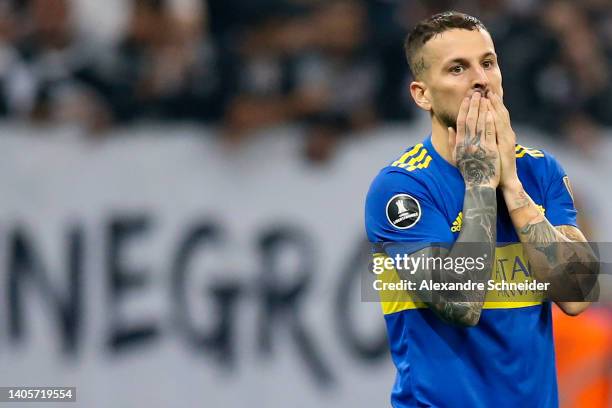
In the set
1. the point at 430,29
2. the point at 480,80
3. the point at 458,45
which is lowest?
the point at 480,80

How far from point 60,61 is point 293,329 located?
2.37 m

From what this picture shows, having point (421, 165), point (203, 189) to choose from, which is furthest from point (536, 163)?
→ point (203, 189)

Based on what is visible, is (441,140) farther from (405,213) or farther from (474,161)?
(405,213)

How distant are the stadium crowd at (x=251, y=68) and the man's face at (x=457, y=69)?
3371mm

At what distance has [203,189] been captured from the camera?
6.87 meters

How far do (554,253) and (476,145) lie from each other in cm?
43

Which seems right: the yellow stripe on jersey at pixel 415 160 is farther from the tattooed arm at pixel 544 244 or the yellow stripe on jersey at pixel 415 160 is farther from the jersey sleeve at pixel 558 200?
the jersey sleeve at pixel 558 200

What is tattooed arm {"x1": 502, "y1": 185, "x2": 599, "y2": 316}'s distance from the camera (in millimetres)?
3318

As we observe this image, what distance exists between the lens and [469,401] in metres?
3.29

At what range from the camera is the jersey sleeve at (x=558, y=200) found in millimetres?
3520

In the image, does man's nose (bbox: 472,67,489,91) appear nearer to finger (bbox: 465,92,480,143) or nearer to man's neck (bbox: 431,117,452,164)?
finger (bbox: 465,92,480,143)

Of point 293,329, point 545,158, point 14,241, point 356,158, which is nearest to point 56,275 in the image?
point 14,241

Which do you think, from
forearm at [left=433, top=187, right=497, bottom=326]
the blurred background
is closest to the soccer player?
forearm at [left=433, top=187, right=497, bottom=326]

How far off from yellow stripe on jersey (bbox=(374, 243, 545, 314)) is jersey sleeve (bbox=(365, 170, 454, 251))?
14 cm
